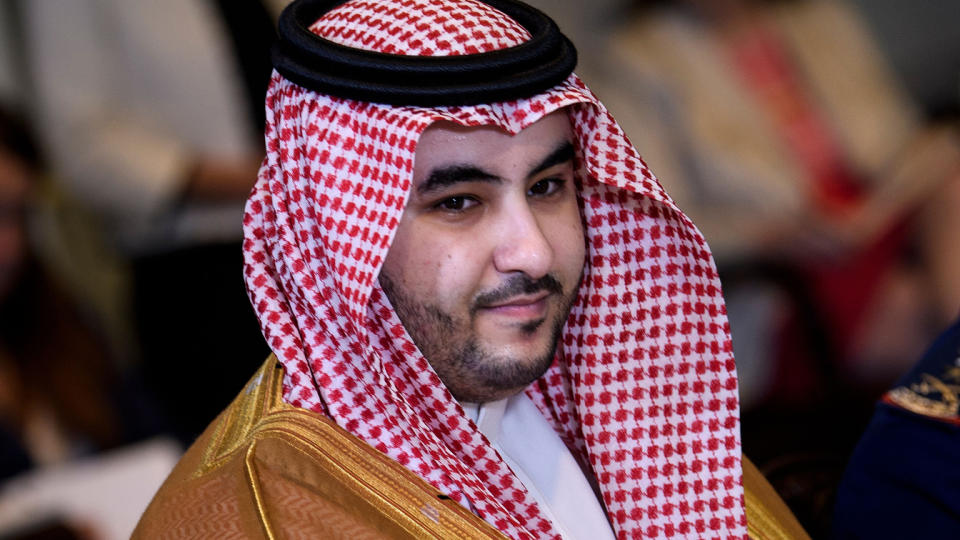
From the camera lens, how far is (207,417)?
8.77 feet

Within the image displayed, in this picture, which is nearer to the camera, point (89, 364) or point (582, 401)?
point (582, 401)

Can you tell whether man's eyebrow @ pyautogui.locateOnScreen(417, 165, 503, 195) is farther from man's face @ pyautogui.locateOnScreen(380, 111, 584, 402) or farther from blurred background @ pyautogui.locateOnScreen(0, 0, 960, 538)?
blurred background @ pyautogui.locateOnScreen(0, 0, 960, 538)

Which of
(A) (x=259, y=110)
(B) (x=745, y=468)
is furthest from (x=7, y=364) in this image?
(B) (x=745, y=468)

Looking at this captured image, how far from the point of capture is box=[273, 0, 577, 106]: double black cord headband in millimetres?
1138

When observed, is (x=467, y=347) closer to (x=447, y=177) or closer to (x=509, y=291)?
(x=509, y=291)

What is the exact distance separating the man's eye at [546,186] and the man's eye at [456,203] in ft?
0.31

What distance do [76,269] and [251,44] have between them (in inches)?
28.1

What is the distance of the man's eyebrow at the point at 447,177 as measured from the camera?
116 centimetres

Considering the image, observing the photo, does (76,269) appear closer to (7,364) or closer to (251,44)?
(7,364)

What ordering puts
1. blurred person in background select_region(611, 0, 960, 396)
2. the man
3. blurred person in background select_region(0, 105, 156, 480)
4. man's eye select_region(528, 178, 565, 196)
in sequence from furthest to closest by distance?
blurred person in background select_region(611, 0, 960, 396) → blurred person in background select_region(0, 105, 156, 480) → man's eye select_region(528, 178, 565, 196) → the man

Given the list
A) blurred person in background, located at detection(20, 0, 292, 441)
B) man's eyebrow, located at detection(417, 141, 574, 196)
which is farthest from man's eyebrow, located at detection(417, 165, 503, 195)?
blurred person in background, located at detection(20, 0, 292, 441)

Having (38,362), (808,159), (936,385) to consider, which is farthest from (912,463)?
(808,159)

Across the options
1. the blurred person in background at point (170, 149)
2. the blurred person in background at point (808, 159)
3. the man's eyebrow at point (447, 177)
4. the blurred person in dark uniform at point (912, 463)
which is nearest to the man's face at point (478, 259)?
the man's eyebrow at point (447, 177)

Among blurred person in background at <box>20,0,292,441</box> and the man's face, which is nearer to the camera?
the man's face
